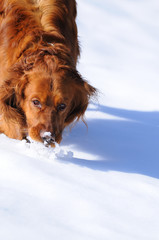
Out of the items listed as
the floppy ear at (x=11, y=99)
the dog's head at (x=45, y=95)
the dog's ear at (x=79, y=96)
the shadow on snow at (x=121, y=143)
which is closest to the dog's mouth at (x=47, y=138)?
the dog's head at (x=45, y=95)

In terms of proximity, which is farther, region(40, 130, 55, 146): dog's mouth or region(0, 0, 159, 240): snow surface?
region(40, 130, 55, 146): dog's mouth

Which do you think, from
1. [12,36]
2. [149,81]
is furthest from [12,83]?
[149,81]

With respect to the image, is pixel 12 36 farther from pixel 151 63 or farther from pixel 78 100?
pixel 151 63

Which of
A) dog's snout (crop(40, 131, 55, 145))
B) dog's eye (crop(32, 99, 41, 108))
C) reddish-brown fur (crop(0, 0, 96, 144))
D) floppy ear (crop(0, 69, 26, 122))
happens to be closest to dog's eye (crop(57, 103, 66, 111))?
reddish-brown fur (crop(0, 0, 96, 144))

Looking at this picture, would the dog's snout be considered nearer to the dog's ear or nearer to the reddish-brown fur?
the reddish-brown fur

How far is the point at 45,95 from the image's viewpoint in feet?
9.29

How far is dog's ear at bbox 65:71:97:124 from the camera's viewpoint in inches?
127

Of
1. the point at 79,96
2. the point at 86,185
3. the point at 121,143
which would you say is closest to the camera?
the point at 86,185

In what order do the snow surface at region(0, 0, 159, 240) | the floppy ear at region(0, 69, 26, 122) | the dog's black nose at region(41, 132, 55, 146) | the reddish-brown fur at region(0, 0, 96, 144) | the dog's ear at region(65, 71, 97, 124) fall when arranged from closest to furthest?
the snow surface at region(0, 0, 159, 240), the dog's black nose at region(41, 132, 55, 146), the reddish-brown fur at region(0, 0, 96, 144), the floppy ear at region(0, 69, 26, 122), the dog's ear at region(65, 71, 97, 124)

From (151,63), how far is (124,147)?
570 cm

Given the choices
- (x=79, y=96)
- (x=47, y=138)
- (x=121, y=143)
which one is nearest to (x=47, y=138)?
(x=47, y=138)

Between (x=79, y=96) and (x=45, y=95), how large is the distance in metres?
0.58

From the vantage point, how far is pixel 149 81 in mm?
7328

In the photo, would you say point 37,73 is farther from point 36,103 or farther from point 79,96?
point 79,96
